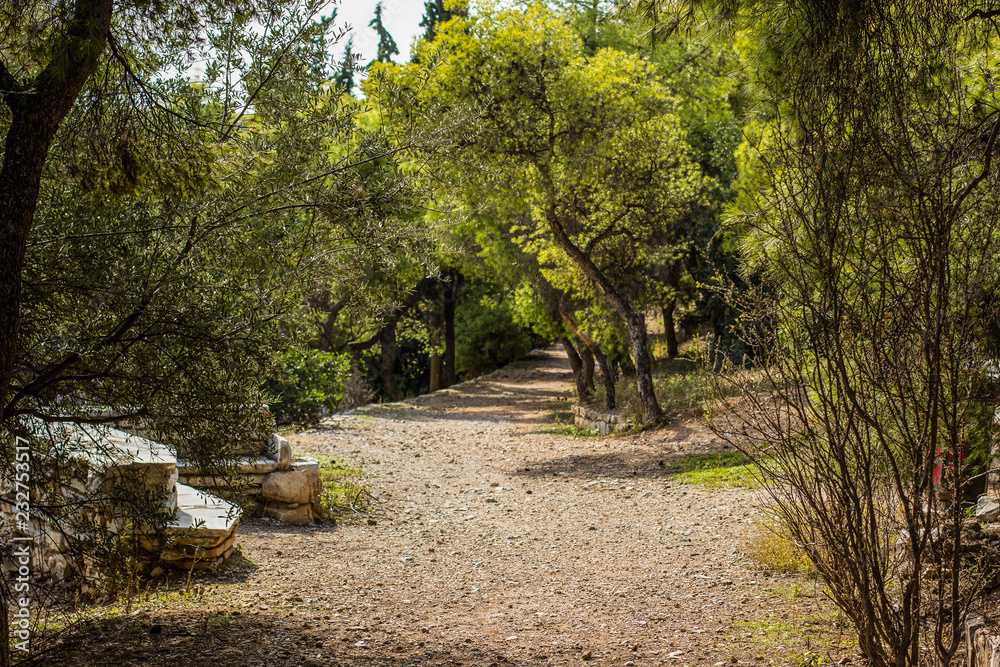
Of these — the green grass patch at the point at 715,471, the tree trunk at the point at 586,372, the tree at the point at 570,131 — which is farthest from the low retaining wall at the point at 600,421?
the green grass patch at the point at 715,471

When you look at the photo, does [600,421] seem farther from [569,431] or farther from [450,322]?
[450,322]

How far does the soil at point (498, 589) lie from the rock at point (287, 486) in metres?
0.30

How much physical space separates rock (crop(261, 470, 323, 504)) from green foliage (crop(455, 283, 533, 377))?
1917 centimetres

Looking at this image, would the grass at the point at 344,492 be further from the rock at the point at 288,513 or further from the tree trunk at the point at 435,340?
the tree trunk at the point at 435,340

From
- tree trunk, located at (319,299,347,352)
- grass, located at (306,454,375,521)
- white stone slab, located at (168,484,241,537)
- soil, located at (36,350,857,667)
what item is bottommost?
soil, located at (36,350,857,667)

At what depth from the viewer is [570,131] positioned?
1223cm

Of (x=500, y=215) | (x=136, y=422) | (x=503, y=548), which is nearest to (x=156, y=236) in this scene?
(x=136, y=422)

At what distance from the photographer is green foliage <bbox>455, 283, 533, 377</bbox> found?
93.0ft

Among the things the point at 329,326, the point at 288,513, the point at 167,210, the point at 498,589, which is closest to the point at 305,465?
the point at 288,513

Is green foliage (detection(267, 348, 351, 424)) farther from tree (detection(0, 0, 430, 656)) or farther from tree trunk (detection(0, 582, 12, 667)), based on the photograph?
tree trunk (detection(0, 582, 12, 667))

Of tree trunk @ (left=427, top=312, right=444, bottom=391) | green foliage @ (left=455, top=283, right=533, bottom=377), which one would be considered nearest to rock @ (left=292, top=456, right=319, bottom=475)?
green foliage @ (left=455, top=283, right=533, bottom=377)

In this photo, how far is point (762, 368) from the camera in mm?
3576

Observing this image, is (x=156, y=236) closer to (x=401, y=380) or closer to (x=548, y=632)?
(x=548, y=632)

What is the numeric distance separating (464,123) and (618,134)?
7676 millimetres
